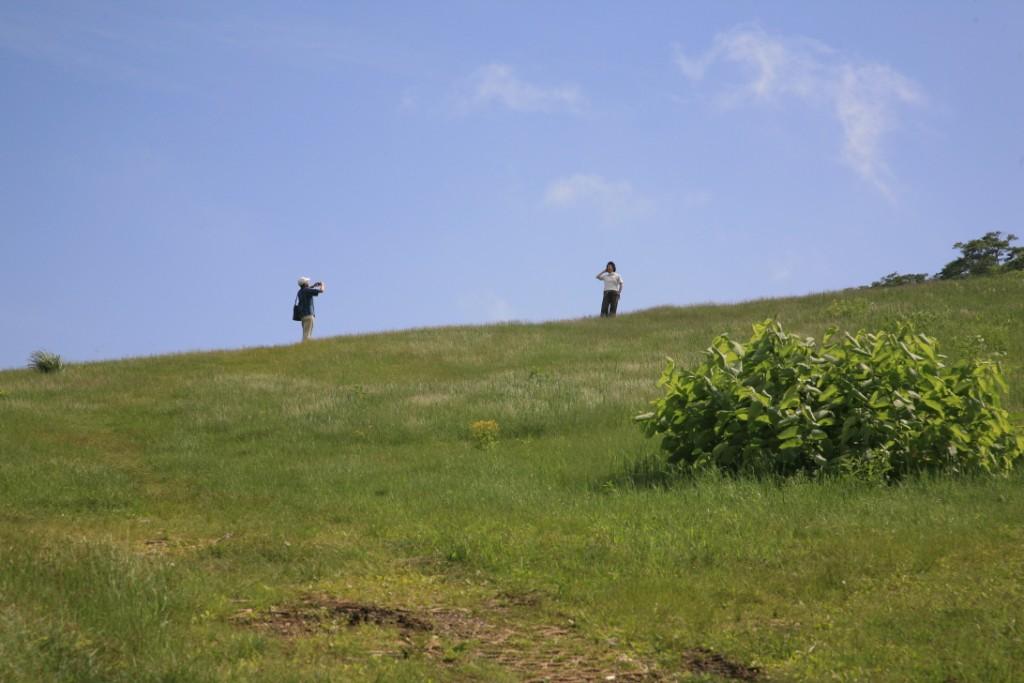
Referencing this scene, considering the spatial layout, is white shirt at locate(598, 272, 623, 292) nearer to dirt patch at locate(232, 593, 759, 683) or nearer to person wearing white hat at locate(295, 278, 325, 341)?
person wearing white hat at locate(295, 278, 325, 341)

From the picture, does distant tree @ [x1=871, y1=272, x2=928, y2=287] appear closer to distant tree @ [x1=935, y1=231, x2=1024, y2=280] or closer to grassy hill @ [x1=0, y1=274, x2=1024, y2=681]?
distant tree @ [x1=935, y1=231, x2=1024, y2=280]

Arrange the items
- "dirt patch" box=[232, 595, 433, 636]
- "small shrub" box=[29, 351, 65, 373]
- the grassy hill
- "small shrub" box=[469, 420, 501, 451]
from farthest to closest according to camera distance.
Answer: "small shrub" box=[29, 351, 65, 373] < "small shrub" box=[469, 420, 501, 451] < "dirt patch" box=[232, 595, 433, 636] < the grassy hill

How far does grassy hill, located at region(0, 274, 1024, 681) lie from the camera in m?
7.47

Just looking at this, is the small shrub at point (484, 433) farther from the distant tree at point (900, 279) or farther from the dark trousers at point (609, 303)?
the distant tree at point (900, 279)

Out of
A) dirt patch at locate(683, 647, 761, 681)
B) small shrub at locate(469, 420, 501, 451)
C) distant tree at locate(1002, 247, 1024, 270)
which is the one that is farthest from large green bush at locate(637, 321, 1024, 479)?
distant tree at locate(1002, 247, 1024, 270)

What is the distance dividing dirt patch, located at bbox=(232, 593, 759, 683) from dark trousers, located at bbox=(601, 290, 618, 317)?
101 ft

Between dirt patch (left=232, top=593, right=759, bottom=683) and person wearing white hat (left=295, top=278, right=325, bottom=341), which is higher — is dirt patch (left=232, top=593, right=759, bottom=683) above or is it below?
below

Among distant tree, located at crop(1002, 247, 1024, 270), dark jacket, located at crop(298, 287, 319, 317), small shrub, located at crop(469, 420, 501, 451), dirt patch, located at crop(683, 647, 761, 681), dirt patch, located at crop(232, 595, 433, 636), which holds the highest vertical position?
distant tree, located at crop(1002, 247, 1024, 270)

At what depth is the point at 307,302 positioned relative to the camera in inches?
1471

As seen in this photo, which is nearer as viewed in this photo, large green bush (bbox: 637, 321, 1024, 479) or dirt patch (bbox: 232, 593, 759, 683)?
dirt patch (bbox: 232, 593, 759, 683)

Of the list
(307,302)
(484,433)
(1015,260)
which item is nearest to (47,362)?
(307,302)

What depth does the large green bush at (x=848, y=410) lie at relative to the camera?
43.3 feet

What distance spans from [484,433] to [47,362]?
18.0 m

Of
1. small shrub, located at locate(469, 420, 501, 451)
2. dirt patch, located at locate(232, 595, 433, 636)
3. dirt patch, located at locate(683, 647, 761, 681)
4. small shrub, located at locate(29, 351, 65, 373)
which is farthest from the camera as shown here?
small shrub, located at locate(29, 351, 65, 373)
